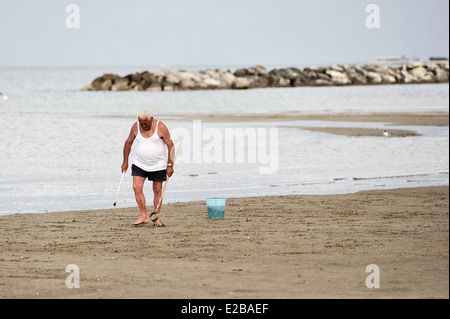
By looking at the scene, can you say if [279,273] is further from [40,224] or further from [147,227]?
[40,224]

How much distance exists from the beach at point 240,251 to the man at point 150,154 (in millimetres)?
457

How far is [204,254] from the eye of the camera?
8.82m

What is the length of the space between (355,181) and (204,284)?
362 inches

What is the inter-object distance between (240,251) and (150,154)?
238cm

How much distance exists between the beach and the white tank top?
0.81 m

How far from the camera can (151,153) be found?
10.8 meters

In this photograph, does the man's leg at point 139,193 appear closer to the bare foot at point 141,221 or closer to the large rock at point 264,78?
the bare foot at point 141,221

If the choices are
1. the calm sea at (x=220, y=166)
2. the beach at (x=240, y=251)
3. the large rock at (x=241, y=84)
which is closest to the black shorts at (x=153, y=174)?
the beach at (x=240, y=251)

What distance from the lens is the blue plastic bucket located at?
36.2ft

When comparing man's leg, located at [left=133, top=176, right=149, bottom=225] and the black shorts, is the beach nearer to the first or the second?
man's leg, located at [left=133, top=176, right=149, bottom=225]

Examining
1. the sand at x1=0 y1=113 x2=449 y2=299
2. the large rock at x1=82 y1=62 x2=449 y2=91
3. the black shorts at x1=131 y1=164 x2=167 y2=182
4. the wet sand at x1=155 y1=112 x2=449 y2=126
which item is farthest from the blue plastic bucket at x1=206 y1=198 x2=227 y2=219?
the large rock at x1=82 y1=62 x2=449 y2=91

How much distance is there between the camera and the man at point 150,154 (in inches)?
420

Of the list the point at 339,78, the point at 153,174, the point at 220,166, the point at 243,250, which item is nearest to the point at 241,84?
the point at 339,78
